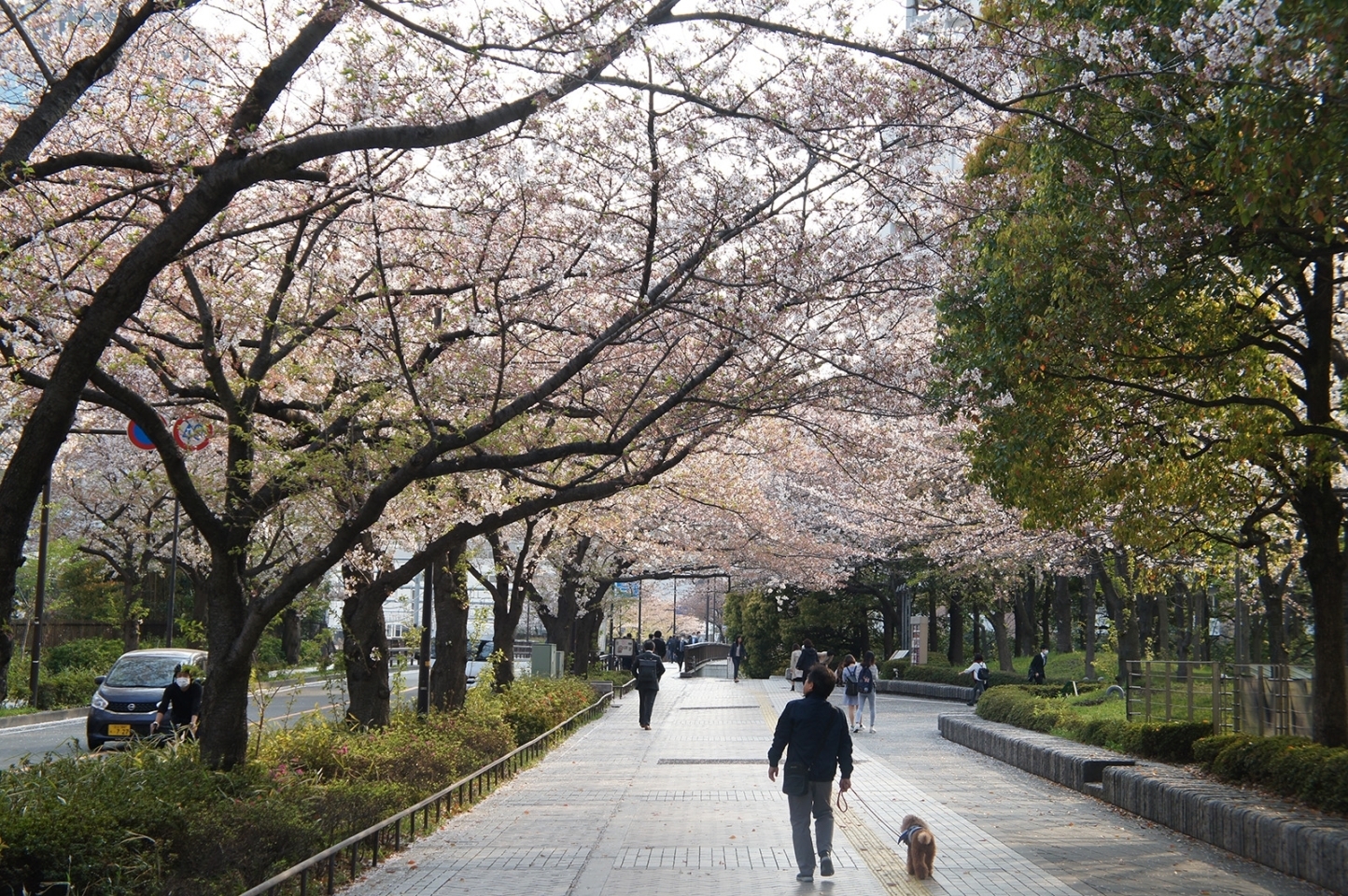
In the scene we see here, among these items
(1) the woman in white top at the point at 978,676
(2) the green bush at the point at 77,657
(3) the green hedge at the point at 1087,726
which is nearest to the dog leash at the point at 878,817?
(3) the green hedge at the point at 1087,726

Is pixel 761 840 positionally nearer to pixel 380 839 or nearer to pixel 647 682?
pixel 380 839

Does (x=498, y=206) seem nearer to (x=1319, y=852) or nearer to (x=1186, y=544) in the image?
(x=1319, y=852)

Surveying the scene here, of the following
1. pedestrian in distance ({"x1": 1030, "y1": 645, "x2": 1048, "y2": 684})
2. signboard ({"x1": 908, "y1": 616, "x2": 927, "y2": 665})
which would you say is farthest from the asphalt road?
signboard ({"x1": 908, "y1": 616, "x2": 927, "y2": 665})

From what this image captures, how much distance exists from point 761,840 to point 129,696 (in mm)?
12353

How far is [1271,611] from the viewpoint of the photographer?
22.0 metres

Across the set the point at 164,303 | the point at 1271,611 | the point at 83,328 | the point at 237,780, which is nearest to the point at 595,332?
the point at 164,303

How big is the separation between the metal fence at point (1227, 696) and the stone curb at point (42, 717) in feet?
68.6

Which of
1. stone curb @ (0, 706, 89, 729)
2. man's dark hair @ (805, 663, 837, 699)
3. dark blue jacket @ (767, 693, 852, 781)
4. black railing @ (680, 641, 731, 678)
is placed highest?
man's dark hair @ (805, 663, 837, 699)

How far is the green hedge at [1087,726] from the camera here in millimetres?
16609

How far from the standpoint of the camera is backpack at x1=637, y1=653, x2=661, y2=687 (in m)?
26.5

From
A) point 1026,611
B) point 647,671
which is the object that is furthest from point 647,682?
point 1026,611

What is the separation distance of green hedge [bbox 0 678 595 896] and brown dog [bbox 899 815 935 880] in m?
4.49

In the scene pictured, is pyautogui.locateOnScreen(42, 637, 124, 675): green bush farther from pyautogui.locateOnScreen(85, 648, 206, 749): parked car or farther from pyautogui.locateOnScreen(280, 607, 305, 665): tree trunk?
pyautogui.locateOnScreen(85, 648, 206, 749): parked car

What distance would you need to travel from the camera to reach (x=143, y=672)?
21.0m
